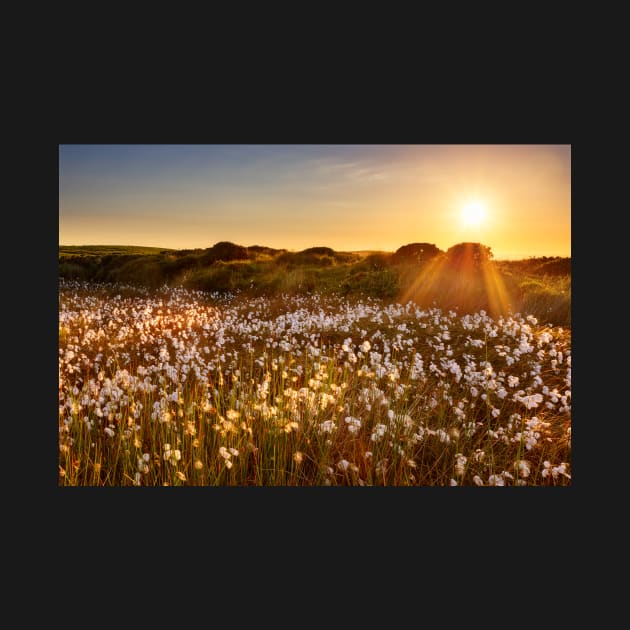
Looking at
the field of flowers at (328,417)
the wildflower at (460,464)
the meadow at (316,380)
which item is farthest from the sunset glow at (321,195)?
the wildflower at (460,464)

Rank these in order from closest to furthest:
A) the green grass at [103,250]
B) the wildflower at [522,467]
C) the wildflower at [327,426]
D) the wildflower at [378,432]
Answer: the wildflower at [522,467], the wildflower at [378,432], the wildflower at [327,426], the green grass at [103,250]

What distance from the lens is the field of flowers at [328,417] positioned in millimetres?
3756

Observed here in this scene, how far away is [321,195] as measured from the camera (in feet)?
16.1

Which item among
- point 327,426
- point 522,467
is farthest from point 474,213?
point 327,426

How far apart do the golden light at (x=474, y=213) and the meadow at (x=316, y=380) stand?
1.52ft

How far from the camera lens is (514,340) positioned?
17.2 feet

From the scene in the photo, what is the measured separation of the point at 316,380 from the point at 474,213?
8.16 ft

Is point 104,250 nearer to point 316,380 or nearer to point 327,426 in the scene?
point 316,380

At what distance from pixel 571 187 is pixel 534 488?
297 cm

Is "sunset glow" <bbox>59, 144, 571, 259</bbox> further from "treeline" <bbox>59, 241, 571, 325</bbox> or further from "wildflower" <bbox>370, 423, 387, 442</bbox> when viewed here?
"wildflower" <bbox>370, 423, 387, 442</bbox>

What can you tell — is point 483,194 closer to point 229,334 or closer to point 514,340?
point 514,340

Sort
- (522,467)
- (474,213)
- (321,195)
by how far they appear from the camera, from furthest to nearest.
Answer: (321,195) → (474,213) → (522,467)

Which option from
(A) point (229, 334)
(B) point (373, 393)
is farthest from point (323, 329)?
(B) point (373, 393)

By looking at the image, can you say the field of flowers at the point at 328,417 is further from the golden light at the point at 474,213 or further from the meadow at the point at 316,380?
the golden light at the point at 474,213
